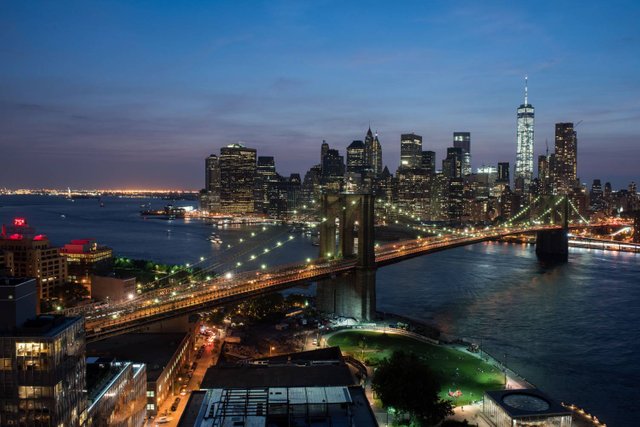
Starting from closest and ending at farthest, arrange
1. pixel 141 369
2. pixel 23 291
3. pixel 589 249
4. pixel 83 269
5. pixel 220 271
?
pixel 23 291
pixel 141 369
pixel 83 269
pixel 220 271
pixel 589 249

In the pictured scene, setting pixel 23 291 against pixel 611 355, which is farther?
pixel 611 355

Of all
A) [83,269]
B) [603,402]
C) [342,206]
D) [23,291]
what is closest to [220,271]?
[83,269]

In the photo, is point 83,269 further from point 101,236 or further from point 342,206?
point 101,236

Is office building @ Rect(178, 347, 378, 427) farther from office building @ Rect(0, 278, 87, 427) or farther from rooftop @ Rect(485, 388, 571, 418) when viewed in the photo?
rooftop @ Rect(485, 388, 571, 418)

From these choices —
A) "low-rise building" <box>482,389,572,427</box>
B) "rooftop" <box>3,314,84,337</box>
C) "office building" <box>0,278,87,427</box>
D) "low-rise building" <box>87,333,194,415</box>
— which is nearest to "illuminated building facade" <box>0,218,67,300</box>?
"low-rise building" <box>87,333,194,415</box>

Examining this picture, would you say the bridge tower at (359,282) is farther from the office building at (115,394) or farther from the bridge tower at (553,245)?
the bridge tower at (553,245)

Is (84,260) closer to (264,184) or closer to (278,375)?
(278,375)
